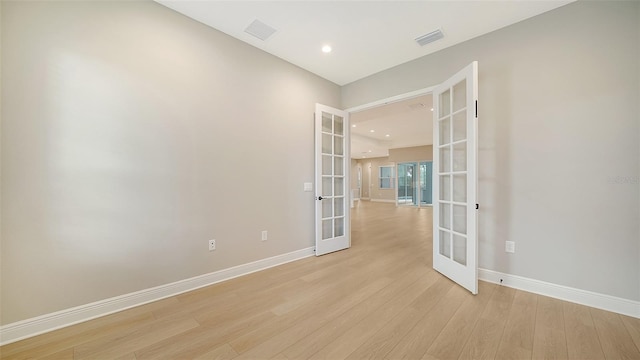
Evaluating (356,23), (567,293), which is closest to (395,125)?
(356,23)

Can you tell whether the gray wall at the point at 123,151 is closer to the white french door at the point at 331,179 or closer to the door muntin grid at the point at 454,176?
the white french door at the point at 331,179

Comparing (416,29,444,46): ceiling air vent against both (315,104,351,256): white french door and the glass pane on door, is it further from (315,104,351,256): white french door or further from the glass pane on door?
the glass pane on door

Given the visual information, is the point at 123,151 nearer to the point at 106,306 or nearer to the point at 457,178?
the point at 106,306

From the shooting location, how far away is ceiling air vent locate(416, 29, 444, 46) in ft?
8.45

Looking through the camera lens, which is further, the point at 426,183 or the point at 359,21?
the point at 426,183

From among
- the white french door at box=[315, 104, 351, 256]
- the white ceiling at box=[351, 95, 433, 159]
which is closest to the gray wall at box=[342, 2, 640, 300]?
the white ceiling at box=[351, 95, 433, 159]

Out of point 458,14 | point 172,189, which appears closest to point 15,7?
point 172,189

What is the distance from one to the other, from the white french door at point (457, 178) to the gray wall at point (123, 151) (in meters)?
2.20

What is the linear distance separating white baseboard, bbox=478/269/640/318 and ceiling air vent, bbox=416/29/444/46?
109 inches

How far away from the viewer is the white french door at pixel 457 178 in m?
2.28

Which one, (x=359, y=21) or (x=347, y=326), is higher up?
(x=359, y=21)

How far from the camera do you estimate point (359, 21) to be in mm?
2404

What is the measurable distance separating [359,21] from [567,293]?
11.2ft

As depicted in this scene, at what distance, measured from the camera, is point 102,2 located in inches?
75.0
